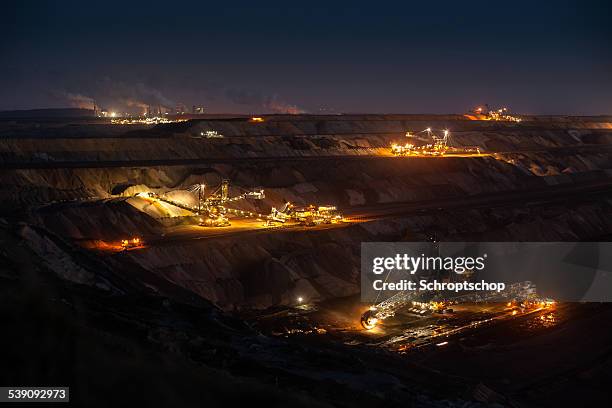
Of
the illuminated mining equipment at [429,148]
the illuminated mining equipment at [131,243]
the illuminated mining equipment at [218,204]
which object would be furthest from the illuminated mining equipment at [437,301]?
the illuminated mining equipment at [429,148]

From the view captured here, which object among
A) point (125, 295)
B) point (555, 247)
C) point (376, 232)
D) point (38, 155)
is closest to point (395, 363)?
point (125, 295)

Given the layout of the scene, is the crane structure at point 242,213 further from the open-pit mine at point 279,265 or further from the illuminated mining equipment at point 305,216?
the open-pit mine at point 279,265

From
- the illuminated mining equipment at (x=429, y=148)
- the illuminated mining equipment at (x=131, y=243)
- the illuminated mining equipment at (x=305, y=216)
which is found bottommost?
the illuminated mining equipment at (x=131, y=243)

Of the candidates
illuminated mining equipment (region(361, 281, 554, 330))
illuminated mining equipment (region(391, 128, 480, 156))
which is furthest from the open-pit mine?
illuminated mining equipment (region(391, 128, 480, 156))

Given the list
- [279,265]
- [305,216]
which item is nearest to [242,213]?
[305,216]

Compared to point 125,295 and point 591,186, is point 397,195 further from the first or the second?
point 125,295

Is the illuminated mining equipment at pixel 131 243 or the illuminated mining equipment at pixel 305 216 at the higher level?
the illuminated mining equipment at pixel 305 216

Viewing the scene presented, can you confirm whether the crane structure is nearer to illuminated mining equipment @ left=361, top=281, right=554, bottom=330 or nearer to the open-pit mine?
the open-pit mine
